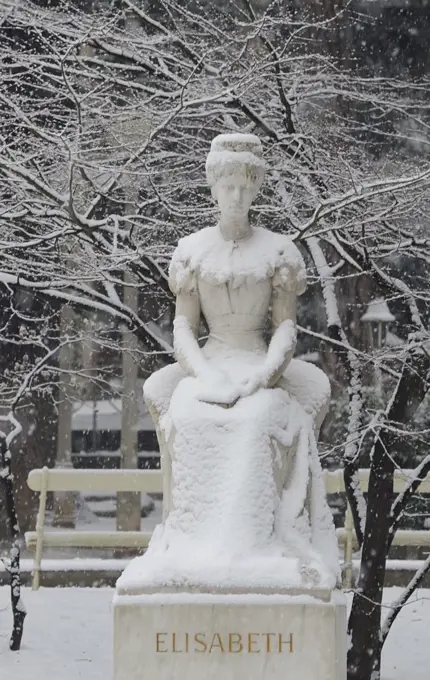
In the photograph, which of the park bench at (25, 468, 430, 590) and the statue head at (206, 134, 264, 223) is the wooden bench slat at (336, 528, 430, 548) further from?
the statue head at (206, 134, 264, 223)

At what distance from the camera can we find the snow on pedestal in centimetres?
537

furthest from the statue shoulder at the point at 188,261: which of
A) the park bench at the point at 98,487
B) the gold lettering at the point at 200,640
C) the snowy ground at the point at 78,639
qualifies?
the park bench at the point at 98,487

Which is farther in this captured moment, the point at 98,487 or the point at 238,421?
the point at 98,487

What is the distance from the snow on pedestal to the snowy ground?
3475mm

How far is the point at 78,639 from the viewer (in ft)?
35.4

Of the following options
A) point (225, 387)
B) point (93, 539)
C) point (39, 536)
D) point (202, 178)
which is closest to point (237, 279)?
point (225, 387)

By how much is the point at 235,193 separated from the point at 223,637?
2.17 meters

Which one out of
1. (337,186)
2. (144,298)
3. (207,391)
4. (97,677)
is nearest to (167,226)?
(337,186)

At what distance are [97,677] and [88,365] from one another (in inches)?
271

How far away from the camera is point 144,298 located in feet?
51.2

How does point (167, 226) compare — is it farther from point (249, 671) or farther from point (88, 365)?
point (88, 365)

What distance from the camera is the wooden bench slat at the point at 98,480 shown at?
12.6 metres

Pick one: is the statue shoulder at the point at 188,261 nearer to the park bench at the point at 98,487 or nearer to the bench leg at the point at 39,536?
the park bench at the point at 98,487

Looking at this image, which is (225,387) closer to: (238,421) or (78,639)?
(238,421)
